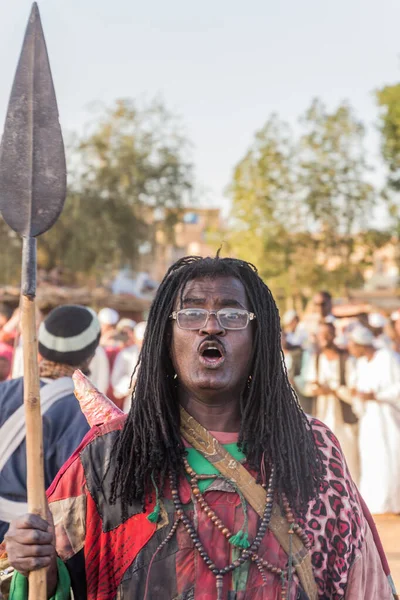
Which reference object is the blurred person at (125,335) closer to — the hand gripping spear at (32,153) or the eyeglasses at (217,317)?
the eyeglasses at (217,317)

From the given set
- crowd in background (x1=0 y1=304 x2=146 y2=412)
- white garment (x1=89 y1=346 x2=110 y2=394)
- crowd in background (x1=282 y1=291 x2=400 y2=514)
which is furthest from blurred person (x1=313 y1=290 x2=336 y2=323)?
white garment (x1=89 y1=346 x2=110 y2=394)

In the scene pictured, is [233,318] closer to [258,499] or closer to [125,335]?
[258,499]

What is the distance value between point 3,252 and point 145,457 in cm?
2784

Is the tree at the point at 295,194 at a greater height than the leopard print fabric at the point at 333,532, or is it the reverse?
the tree at the point at 295,194

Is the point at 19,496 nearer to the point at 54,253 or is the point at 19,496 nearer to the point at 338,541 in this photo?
the point at 338,541

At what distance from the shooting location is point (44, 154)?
2771 mm

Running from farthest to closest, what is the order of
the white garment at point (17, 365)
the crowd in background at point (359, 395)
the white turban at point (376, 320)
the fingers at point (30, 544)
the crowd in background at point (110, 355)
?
the white turban at point (376, 320) < the crowd in background at point (359, 395) < the crowd in background at point (110, 355) < the white garment at point (17, 365) < the fingers at point (30, 544)

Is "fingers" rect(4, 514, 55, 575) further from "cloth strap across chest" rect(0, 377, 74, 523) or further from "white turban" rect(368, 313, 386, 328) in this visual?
"white turban" rect(368, 313, 386, 328)

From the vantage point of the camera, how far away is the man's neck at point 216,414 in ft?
9.46

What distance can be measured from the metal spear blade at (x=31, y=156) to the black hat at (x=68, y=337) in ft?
7.89

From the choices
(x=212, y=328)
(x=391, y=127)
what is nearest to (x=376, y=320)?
(x=212, y=328)

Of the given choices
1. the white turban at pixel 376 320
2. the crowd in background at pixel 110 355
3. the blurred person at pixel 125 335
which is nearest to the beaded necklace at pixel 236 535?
the crowd in background at pixel 110 355

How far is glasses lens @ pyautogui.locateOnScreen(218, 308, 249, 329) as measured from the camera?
9.35 ft

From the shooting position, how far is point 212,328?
2824 mm
